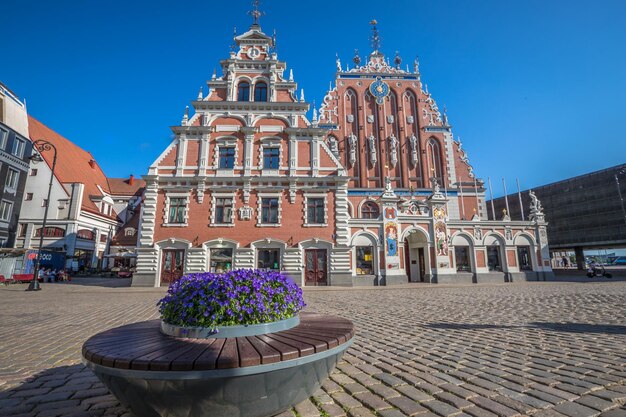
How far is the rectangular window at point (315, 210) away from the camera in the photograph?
20.9 meters

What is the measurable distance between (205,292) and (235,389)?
109 centimetres

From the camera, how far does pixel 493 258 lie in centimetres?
2338

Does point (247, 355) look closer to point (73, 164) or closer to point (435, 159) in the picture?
point (435, 159)

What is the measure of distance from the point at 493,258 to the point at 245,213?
1884 centimetres

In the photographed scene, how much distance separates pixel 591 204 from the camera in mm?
35594

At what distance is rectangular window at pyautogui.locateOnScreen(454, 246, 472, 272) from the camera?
22.7m

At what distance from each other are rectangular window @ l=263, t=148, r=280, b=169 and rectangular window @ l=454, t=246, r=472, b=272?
14753mm

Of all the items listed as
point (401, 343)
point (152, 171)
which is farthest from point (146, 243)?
point (401, 343)

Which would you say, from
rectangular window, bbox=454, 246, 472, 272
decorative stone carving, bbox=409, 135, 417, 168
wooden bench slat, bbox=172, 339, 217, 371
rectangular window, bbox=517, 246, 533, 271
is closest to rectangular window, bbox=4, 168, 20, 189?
wooden bench slat, bbox=172, 339, 217, 371

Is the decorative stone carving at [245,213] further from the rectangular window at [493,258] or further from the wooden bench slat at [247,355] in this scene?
the wooden bench slat at [247,355]

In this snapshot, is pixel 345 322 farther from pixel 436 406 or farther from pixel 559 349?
pixel 559 349

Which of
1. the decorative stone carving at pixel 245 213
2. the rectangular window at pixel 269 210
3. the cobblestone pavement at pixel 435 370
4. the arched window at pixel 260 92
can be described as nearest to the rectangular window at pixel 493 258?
the rectangular window at pixel 269 210

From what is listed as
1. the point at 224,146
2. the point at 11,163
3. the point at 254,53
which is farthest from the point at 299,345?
the point at 11,163

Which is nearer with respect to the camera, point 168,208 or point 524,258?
point 168,208
